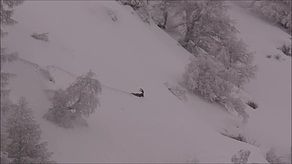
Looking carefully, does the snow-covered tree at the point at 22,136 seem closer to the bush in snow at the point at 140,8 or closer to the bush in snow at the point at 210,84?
the bush in snow at the point at 210,84

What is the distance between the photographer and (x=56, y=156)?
5.30 metres

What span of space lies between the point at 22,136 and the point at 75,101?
1.51m

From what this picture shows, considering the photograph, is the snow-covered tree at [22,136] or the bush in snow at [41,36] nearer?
the snow-covered tree at [22,136]

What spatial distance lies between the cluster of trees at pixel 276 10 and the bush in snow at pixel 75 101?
1400 centimetres

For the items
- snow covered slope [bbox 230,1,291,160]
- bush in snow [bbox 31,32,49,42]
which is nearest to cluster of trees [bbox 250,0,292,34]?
snow covered slope [bbox 230,1,291,160]

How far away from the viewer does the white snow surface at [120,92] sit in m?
6.05

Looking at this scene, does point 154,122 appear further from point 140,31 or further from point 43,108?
point 140,31

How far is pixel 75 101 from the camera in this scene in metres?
5.97

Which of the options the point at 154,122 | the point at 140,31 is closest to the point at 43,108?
the point at 154,122

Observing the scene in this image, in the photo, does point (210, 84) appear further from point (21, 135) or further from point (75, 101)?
point (21, 135)

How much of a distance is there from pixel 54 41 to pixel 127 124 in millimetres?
2621

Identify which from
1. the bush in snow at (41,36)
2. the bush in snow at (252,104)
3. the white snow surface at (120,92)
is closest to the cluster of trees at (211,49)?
the white snow surface at (120,92)

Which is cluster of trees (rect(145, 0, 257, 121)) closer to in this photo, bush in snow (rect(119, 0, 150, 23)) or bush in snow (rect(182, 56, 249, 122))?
bush in snow (rect(182, 56, 249, 122))

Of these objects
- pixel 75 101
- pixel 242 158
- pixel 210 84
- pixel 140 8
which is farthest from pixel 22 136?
pixel 140 8
